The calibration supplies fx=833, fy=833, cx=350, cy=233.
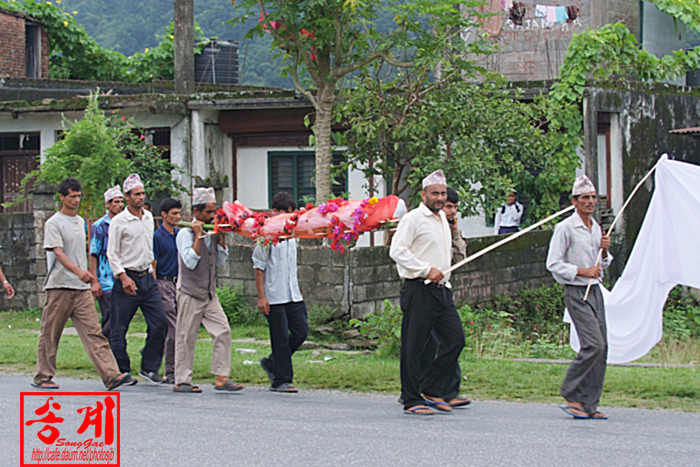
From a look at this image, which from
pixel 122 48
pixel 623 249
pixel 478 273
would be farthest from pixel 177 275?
pixel 122 48

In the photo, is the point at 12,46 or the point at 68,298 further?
the point at 12,46

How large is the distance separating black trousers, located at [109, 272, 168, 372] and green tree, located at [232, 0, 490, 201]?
5137mm

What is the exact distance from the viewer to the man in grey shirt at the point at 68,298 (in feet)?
26.7

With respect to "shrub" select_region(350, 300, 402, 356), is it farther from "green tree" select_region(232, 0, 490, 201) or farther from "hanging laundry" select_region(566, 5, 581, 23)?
"hanging laundry" select_region(566, 5, 581, 23)

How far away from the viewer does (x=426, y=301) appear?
7.04 m

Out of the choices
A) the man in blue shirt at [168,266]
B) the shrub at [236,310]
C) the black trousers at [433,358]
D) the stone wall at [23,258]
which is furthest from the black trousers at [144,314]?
the stone wall at [23,258]

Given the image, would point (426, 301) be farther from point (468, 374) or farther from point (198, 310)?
point (198, 310)

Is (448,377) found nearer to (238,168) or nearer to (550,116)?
(550,116)

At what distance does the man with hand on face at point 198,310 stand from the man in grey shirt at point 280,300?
1.40 ft

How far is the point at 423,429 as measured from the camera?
20.6 ft

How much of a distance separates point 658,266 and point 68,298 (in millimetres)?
5924

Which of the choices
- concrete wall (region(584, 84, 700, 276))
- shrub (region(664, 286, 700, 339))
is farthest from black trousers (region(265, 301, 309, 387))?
concrete wall (region(584, 84, 700, 276))

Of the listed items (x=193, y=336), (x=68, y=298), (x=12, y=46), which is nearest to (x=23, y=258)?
(x=68, y=298)

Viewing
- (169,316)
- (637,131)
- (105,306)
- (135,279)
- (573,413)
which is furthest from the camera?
(637,131)
